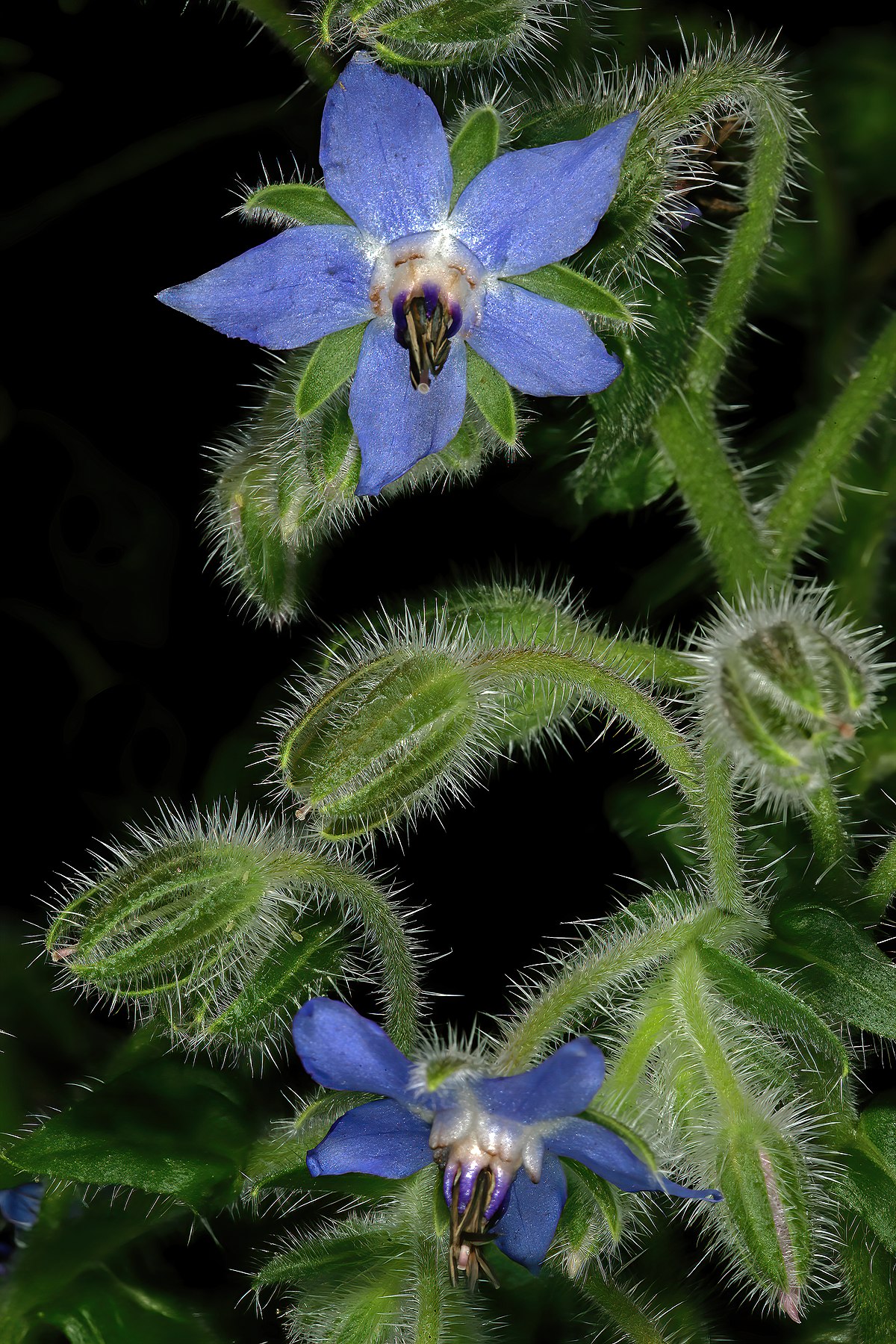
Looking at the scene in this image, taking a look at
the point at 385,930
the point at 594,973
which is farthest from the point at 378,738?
the point at 594,973

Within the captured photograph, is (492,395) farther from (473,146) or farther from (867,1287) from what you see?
(867,1287)

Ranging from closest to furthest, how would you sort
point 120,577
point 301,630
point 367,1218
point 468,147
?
point 468,147 < point 367,1218 < point 301,630 < point 120,577

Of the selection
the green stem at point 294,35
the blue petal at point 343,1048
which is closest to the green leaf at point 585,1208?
the blue petal at point 343,1048

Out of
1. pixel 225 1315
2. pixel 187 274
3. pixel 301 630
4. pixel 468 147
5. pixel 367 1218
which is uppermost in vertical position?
pixel 468 147

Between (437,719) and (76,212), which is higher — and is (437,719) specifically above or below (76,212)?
below

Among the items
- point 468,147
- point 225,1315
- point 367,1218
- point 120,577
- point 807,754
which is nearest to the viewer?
point 807,754

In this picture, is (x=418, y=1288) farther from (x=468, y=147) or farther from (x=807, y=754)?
(x=468, y=147)

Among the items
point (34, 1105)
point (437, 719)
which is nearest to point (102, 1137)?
point (34, 1105)

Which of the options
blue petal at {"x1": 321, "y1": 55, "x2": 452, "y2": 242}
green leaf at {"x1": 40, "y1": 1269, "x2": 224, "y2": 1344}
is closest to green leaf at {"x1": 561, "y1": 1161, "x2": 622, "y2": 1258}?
green leaf at {"x1": 40, "y1": 1269, "x2": 224, "y2": 1344}
